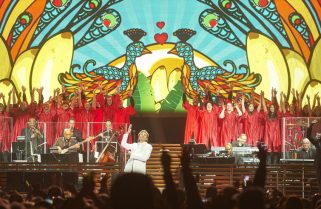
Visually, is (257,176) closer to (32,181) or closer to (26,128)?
(32,181)

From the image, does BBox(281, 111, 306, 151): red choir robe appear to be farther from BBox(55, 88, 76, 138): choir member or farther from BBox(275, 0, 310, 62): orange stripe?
BBox(55, 88, 76, 138): choir member

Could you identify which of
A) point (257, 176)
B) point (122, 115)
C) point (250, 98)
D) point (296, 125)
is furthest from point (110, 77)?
point (257, 176)

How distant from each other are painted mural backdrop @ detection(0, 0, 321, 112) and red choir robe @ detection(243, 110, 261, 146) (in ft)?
4.18

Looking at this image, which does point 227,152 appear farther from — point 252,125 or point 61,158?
point 61,158

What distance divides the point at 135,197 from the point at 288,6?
21.3 metres

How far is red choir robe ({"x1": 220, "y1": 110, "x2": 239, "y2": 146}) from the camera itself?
24.4m

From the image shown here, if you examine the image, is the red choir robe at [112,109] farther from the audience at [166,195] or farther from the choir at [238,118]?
the audience at [166,195]

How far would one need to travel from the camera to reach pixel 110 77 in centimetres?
2572

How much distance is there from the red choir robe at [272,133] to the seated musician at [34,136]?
6233 millimetres

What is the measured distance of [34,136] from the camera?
2150 cm

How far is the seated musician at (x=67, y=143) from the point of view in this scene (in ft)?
69.5

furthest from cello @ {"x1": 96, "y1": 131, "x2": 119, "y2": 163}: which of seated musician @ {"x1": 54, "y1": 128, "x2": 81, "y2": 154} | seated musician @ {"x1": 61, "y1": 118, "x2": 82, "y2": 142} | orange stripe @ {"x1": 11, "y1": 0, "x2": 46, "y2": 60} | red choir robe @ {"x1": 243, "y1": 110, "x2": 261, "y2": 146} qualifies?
orange stripe @ {"x1": 11, "y1": 0, "x2": 46, "y2": 60}

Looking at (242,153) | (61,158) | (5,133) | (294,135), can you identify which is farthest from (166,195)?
(5,133)

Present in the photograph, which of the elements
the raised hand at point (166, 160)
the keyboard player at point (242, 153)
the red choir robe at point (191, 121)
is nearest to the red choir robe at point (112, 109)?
the red choir robe at point (191, 121)
